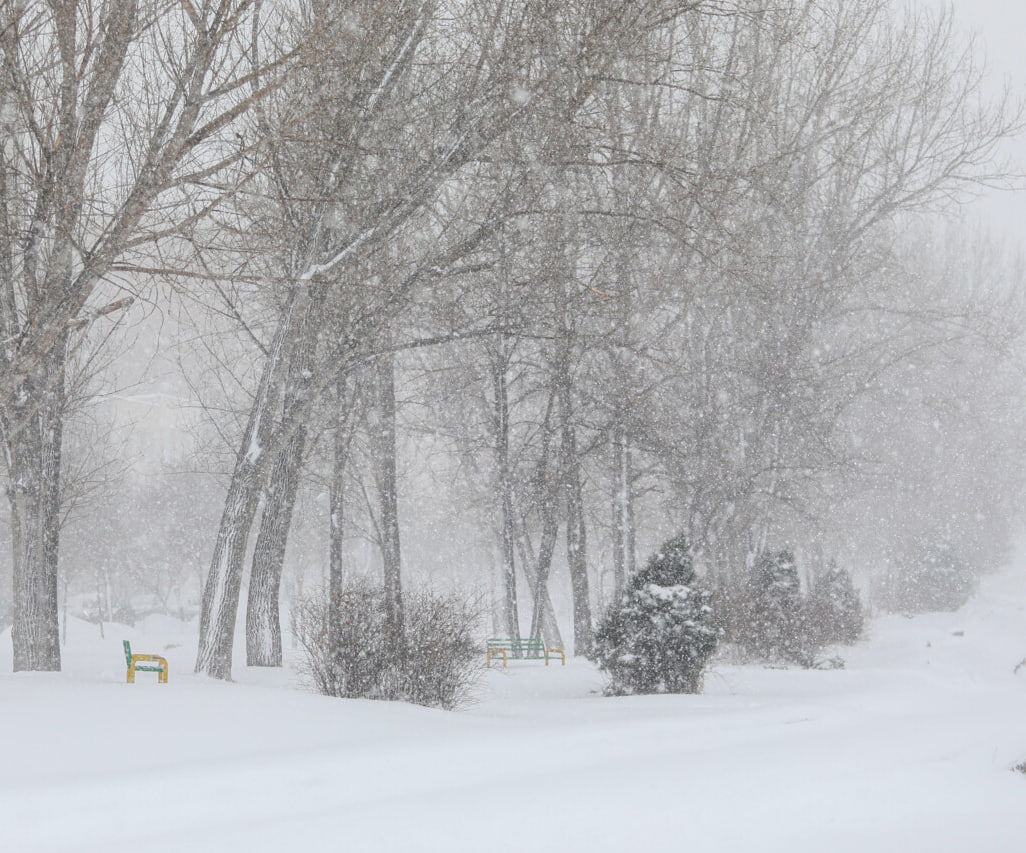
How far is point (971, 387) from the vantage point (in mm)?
42312

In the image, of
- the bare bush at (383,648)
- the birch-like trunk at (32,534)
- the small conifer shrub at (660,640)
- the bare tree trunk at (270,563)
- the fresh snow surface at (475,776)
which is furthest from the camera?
the bare tree trunk at (270,563)

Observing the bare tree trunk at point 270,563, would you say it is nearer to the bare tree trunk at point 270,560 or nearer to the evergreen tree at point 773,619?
the bare tree trunk at point 270,560

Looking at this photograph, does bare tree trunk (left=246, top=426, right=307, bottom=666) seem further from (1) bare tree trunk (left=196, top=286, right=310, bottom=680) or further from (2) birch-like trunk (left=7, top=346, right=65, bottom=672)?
(1) bare tree trunk (left=196, top=286, right=310, bottom=680)

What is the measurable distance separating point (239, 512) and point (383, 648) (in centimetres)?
193

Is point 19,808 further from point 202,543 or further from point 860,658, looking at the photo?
point 202,543

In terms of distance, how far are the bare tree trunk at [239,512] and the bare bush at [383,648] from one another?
2.57 ft

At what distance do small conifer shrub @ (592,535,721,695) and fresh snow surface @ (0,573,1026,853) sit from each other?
286cm

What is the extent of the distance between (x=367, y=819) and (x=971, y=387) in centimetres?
4419

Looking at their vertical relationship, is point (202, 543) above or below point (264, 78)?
below

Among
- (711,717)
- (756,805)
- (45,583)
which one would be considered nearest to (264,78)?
(45,583)

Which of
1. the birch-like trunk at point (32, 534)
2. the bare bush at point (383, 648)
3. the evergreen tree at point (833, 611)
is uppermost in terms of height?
the birch-like trunk at point (32, 534)

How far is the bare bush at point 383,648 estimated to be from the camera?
312 inches

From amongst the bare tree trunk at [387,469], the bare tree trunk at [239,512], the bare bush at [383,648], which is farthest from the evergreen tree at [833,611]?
the bare tree trunk at [239,512]

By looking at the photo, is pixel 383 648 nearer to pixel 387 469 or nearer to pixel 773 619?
pixel 387 469
